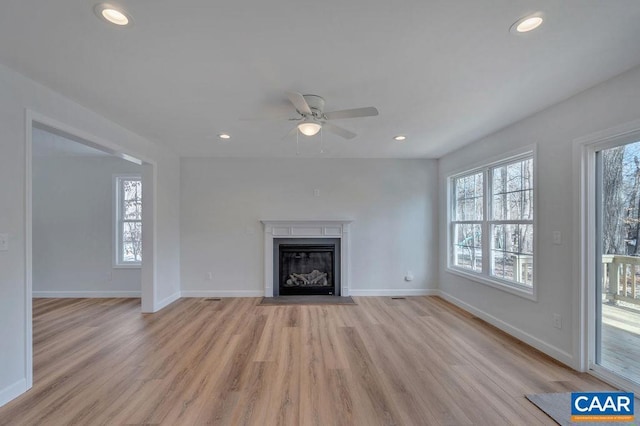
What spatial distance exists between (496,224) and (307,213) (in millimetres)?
2862

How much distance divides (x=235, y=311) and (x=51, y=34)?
349cm

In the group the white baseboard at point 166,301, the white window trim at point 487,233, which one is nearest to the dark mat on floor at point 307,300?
the white baseboard at point 166,301

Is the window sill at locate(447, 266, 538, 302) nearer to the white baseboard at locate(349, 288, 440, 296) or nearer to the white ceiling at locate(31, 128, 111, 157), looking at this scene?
the white baseboard at locate(349, 288, 440, 296)

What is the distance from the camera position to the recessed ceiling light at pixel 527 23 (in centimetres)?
153

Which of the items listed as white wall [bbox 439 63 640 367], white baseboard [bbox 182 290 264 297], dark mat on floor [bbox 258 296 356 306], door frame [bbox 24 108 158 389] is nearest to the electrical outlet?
white wall [bbox 439 63 640 367]

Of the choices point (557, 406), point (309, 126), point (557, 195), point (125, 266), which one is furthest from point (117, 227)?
point (557, 195)

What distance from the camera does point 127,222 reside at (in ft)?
16.0

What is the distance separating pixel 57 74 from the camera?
2123mm

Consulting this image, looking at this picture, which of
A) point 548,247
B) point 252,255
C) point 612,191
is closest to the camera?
point 612,191

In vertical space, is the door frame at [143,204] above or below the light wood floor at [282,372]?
above

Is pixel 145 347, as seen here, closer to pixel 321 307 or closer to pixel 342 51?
pixel 321 307

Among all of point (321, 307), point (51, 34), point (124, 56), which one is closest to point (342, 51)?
point (124, 56)

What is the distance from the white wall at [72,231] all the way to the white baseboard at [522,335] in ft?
18.4

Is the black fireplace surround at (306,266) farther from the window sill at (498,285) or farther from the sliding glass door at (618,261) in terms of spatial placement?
the sliding glass door at (618,261)
